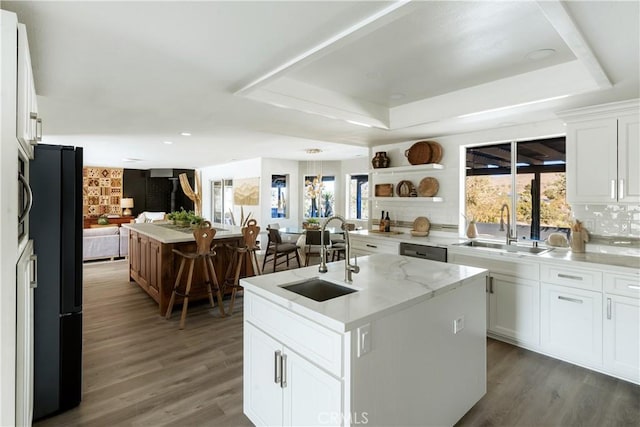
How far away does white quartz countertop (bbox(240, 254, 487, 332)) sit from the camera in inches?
55.8

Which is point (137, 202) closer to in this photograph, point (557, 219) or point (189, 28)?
point (189, 28)

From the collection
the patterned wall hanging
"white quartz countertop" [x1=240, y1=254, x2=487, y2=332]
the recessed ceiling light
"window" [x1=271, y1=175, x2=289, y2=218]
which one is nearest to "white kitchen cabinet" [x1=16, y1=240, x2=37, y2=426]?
"white quartz countertop" [x1=240, y1=254, x2=487, y2=332]

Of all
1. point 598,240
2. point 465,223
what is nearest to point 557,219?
point 598,240

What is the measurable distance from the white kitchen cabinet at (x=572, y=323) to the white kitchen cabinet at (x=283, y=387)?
2427 mm

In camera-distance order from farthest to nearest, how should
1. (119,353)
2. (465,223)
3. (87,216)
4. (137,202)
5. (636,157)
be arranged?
(137,202), (87,216), (465,223), (119,353), (636,157)

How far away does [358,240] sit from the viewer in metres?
4.52

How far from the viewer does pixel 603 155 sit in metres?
Result: 2.82

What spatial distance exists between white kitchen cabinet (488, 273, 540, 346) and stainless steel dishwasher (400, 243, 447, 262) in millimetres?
525

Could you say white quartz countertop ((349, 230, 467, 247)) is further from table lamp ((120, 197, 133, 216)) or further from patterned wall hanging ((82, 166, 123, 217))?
patterned wall hanging ((82, 166, 123, 217))

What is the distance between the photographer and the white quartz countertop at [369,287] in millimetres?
1418

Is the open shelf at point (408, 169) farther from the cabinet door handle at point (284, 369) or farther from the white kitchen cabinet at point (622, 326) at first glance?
the cabinet door handle at point (284, 369)

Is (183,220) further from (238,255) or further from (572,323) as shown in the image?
(572,323)

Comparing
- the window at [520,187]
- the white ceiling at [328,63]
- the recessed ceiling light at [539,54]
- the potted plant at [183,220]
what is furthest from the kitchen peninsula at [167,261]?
the recessed ceiling light at [539,54]

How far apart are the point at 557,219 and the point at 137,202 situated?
11.4 m
